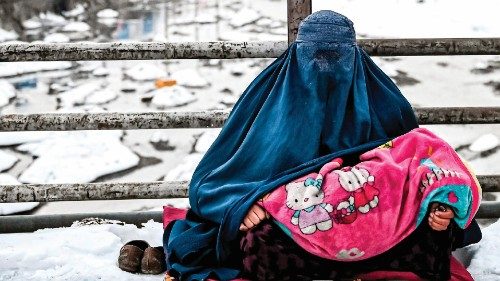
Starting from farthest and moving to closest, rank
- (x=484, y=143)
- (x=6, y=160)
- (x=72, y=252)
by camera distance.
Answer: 1. (x=484, y=143)
2. (x=6, y=160)
3. (x=72, y=252)

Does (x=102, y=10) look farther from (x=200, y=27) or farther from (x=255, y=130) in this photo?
(x=255, y=130)

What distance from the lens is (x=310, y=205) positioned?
1872mm

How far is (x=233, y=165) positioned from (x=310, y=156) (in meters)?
0.24

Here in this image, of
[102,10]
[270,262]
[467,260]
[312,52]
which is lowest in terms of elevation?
[102,10]

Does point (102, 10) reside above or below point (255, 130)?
below

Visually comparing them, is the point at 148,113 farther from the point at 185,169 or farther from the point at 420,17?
the point at 420,17

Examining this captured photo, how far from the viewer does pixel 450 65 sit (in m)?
6.44

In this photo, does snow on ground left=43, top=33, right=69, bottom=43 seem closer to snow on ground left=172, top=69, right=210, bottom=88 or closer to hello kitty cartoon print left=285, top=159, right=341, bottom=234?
snow on ground left=172, top=69, right=210, bottom=88

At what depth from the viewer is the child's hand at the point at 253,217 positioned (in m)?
1.96

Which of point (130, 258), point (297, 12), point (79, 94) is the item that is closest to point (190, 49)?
point (297, 12)

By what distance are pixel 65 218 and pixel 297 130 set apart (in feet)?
3.88

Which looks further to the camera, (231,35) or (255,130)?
(231,35)

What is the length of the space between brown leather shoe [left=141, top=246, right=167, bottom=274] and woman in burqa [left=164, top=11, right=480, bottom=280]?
103 mm

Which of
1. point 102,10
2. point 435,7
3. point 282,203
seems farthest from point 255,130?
point 102,10
